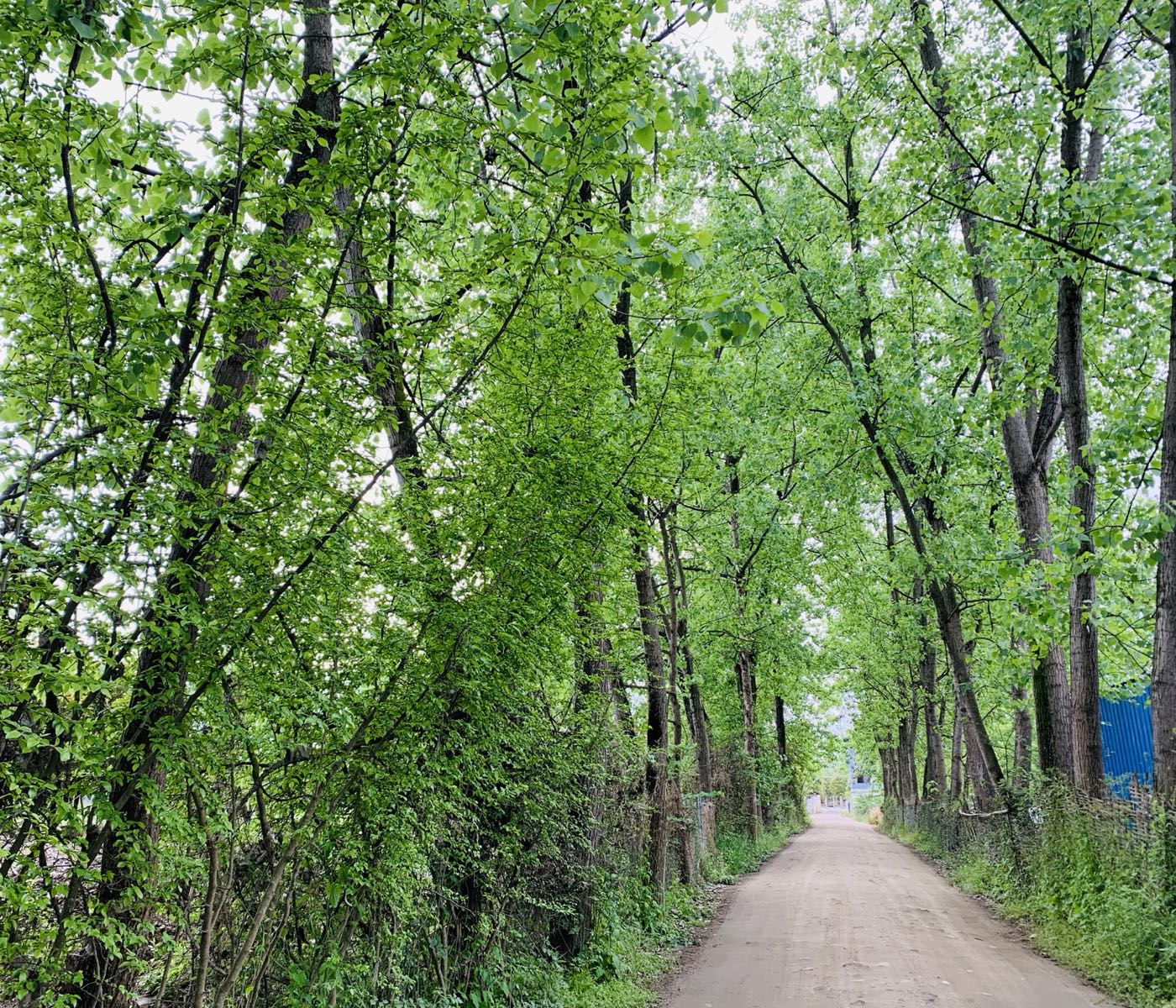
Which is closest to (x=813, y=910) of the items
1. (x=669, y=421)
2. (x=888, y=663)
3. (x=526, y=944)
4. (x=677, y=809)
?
(x=677, y=809)

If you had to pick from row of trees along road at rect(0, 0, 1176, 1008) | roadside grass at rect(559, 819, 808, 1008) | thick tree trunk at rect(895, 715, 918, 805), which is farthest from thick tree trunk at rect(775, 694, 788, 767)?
row of trees along road at rect(0, 0, 1176, 1008)

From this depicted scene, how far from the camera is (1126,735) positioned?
15.7m

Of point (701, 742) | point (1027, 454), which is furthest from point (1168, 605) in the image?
point (701, 742)

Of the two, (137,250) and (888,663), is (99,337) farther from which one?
(888,663)

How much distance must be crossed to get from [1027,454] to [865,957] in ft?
26.3

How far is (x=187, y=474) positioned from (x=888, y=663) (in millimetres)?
26664

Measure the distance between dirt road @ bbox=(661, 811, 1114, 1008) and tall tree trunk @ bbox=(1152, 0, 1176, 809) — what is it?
7.02 ft

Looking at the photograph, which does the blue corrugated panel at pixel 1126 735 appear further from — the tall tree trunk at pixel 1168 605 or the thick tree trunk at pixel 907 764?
the thick tree trunk at pixel 907 764

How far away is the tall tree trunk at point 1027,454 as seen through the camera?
36.3 ft

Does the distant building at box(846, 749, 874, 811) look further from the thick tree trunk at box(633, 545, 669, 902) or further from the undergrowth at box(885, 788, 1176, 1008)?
the thick tree trunk at box(633, 545, 669, 902)

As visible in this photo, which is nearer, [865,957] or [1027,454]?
[865,957]

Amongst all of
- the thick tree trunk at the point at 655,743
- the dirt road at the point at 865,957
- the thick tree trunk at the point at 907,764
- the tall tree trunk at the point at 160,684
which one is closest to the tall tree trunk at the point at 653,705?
the thick tree trunk at the point at 655,743

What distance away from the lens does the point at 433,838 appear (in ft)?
16.6

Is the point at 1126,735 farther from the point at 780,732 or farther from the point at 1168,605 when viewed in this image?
the point at 780,732
